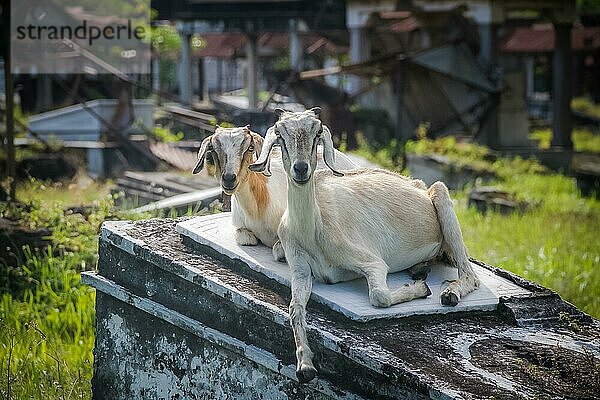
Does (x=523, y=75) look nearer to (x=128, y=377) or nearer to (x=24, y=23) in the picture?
(x=24, y=23)

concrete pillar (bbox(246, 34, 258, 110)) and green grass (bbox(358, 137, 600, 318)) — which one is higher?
concrete pillar (bbox(246, 34, 258, 110))

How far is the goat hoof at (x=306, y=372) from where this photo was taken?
403 centimetres

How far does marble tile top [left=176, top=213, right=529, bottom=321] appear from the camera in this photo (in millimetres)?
4449

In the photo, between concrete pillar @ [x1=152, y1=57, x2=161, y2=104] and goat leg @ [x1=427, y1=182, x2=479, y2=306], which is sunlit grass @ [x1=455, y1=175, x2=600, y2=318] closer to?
goat leg @ [x1=427, y1=182, x2=479, y2=306]

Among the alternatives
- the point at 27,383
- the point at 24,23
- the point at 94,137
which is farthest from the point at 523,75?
the point at 27,383

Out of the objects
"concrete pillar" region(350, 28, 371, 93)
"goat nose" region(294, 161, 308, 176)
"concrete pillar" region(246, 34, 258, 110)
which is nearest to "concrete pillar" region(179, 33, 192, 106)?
"concrete pillar" region(246, 34, 258, 110)

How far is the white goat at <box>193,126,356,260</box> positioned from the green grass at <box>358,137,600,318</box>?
319 centimetres

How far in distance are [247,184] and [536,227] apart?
6616 mm

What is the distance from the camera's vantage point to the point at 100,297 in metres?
5.36

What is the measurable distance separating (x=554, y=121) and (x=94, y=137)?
29.0 feet

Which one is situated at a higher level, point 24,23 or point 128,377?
point 24,23

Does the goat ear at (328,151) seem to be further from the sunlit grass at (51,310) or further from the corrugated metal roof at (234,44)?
the corrugated metal roof at (234,44)

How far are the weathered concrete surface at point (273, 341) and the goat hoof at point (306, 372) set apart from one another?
189 millimetres

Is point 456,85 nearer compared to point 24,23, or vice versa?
point 24,23
